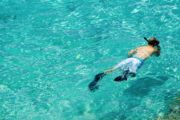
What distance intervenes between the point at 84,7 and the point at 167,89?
7.14m

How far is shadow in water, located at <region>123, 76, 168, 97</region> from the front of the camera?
12407mm

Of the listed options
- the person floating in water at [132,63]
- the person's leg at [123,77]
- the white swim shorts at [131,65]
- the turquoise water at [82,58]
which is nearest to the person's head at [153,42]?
the person floating in water at [132,63]

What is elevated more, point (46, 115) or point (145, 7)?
point (145, 7)

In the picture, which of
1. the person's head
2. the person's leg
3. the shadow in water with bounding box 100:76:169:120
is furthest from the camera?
the person's head

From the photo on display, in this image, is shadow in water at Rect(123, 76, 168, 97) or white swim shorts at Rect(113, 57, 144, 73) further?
shadow in water at Rect(123, 76, 168, 97)

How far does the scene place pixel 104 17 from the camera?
16781 mm

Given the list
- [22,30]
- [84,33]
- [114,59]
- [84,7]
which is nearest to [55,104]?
[114,59]

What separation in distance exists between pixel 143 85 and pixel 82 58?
109 inches

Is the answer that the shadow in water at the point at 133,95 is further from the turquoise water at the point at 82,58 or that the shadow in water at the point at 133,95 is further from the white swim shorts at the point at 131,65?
the white swim shorts at the point at 131,65

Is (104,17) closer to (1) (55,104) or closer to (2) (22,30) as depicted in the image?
(2) (22,30)

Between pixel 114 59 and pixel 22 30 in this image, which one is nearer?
pixel 114 59

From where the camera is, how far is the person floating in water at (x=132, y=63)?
11.3 m

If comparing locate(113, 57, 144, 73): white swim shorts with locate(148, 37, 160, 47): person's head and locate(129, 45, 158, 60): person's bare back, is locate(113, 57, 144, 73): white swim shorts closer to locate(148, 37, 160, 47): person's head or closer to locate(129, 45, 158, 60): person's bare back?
locate(129, 45, 158, 60): person's bare back

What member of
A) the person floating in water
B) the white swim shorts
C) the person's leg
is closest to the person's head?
the person floating in water
